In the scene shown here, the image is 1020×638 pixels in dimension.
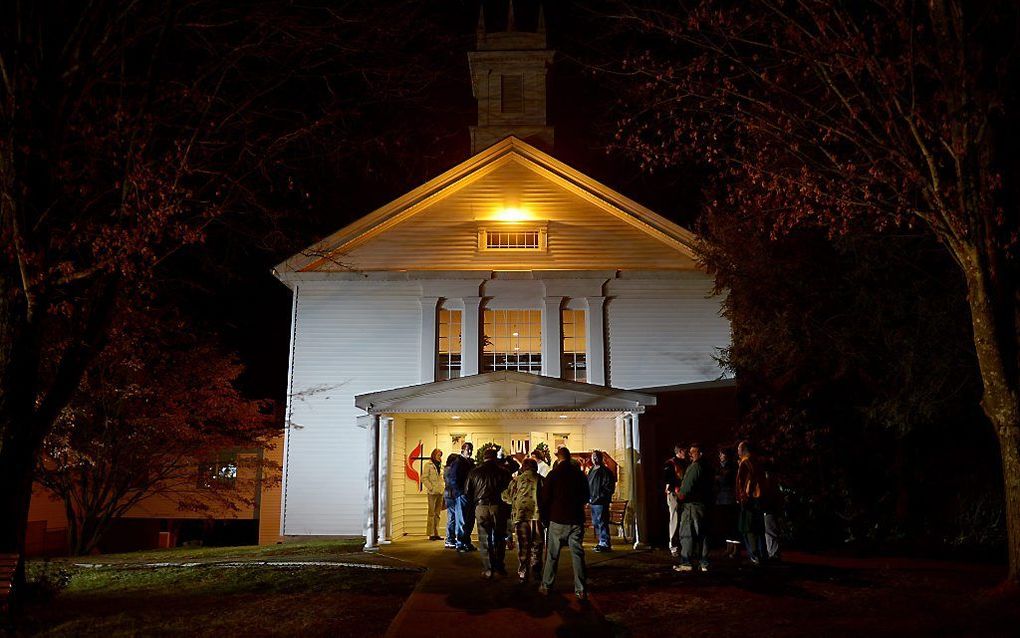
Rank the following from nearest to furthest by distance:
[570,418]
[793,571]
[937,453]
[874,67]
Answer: [874,67], [793,571], [570,418], [937,453]

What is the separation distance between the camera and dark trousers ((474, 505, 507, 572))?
1123 centimetres

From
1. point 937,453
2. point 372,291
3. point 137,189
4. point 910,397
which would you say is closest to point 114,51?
point 137,189

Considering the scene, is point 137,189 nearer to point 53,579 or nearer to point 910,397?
point 53,579

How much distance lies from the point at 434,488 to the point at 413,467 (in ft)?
8.06

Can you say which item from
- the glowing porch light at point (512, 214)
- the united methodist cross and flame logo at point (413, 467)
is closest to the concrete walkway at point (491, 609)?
the united methodist cross and flame logo at point (413, 467)

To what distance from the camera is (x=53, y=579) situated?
1103 cm

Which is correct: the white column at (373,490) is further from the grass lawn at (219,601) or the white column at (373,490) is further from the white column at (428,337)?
the white column at (428,337)

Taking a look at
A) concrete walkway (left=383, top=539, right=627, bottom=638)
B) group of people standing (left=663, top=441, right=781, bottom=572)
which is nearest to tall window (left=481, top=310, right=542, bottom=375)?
group of people standing (left=663, top=441, right=781, bottom=572)

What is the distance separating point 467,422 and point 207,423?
639cm

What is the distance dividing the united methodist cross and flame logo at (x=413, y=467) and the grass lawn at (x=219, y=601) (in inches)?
192

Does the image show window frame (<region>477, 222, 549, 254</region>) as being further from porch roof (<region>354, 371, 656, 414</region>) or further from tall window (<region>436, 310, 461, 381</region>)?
porch roof (<region>354, 371, 656, 414</region>)

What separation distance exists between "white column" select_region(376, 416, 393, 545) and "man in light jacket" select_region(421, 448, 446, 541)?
29.8 inches

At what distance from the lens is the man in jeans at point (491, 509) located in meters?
11.3

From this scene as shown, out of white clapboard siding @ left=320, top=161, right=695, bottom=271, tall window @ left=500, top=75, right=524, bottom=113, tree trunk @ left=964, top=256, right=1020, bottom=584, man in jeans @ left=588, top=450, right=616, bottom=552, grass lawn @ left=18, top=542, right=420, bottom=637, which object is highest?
tall window @ left=500, top=75, right=524, bottom=113
